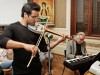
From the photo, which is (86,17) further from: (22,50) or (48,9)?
(22,50)

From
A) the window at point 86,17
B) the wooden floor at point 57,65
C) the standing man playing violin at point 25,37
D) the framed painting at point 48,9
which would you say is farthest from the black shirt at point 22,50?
the framed painting at point 48,9

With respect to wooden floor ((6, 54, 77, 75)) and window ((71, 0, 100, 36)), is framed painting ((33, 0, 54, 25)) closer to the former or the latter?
window ((71, 0, 100, 36))

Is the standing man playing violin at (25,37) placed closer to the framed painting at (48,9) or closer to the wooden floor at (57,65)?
the wooden floor at (57,65)

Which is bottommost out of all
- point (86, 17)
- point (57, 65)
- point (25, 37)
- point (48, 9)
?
point (57, 65)

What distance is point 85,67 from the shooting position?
2883 millimetres

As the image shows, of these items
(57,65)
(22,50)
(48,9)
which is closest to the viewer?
(22,50)

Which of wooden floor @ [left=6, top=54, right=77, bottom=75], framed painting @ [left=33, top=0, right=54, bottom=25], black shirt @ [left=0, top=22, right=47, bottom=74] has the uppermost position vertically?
framed painting @ [left=33, top=0, right=54, bottom=25]

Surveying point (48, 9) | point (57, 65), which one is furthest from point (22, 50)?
point (48, 9)

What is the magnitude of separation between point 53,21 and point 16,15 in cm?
93

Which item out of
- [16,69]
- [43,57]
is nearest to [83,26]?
[43,57]

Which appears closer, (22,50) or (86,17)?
(22,50)

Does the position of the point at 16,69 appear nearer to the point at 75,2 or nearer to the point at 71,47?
the point at 71,47

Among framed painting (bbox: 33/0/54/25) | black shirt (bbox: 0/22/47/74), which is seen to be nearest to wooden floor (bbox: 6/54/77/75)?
framed painting (bbox: 33/0/54/25)

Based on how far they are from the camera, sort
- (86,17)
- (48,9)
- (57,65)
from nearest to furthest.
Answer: (86,17)
(57,65)
(48,9)
